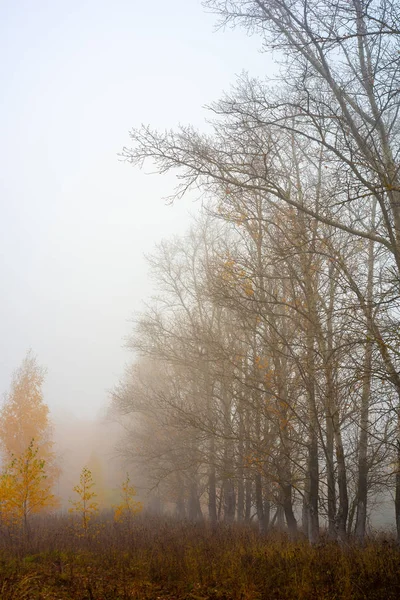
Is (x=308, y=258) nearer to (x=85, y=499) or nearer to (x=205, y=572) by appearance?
(x=205, y=572)

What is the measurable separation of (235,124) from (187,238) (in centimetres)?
1068

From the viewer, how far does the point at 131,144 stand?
18.7 ft

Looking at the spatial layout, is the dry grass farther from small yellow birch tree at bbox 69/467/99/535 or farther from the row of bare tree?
small yellow birch tree at bbox 69/467/99/535

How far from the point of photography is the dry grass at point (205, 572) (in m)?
4.36

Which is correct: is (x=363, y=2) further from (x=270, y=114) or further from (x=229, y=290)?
(x=229, y=290)

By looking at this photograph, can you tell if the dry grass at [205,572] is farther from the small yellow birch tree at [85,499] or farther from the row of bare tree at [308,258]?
the small yellow birch tree at [85,499]

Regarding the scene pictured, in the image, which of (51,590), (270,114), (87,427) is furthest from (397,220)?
(87,427)

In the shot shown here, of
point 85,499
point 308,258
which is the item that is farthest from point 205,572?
point 85,499

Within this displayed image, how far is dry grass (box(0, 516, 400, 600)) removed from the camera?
4.36 m

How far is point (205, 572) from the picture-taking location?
5.44 m

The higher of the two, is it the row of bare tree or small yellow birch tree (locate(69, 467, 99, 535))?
the row of bare tree

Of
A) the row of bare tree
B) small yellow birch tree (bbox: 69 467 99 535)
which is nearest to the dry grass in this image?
the row of bare tree

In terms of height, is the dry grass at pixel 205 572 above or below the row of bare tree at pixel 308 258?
below

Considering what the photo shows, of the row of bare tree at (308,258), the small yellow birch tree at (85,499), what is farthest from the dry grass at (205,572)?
the small yellow birch tree at (85,499)
